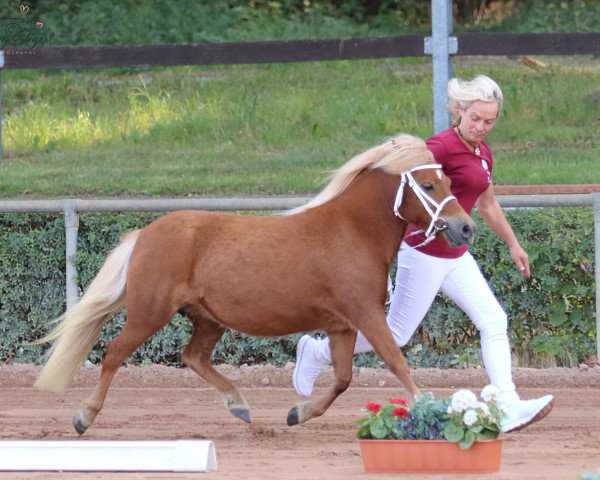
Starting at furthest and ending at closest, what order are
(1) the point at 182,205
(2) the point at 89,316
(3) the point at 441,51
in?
(3) the point at 441,51
(1) the point at 182,205
(2) the point at 89,316

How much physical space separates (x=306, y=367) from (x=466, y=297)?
106 cm

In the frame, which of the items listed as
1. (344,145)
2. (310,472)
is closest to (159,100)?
(344,145)

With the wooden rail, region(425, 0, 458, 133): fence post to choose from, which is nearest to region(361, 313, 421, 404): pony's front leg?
region(425, 0, 458, 133): fence post

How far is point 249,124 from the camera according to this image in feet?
46.7

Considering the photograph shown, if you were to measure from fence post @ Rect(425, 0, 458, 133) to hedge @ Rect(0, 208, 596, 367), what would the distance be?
2.20m

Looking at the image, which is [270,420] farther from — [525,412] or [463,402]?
[463,402]

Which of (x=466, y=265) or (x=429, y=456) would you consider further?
(x=466, y=265)

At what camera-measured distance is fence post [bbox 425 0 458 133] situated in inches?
397

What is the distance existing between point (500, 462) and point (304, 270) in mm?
1515

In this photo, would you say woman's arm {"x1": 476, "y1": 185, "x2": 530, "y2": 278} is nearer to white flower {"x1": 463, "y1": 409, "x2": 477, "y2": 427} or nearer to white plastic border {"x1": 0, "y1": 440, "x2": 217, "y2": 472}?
white flower {"x1": 463, "y1": 409, "x2": 477, "y2": 427}

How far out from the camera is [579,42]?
10805 mm

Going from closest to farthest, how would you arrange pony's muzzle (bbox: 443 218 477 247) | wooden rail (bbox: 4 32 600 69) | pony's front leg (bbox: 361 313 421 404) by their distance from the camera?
pony's muzzle (bbox: 443 218 477 247) → pony's front leg (bbox: 361 313 421 404) → wooden rail (bbox: 4 32 600 69)

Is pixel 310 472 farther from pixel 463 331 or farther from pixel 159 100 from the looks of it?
pixel 159 100

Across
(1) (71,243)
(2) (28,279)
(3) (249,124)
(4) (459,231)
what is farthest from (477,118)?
(3) (249,124)
